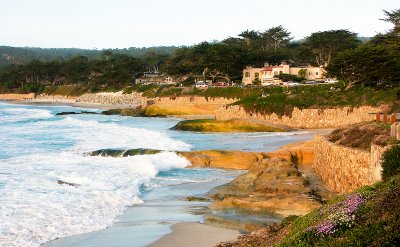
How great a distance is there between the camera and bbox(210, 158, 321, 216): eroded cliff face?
1622 cm

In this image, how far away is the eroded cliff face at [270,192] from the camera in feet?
53.2

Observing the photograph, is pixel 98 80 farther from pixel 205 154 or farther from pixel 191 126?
pixel 205 154

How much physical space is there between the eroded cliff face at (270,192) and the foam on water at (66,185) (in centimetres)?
351

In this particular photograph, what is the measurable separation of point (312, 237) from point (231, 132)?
37.0 metres

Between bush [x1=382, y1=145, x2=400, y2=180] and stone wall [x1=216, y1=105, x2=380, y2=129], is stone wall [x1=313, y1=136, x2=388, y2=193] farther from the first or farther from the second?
stone wall [x1=216, y1=105, x2=380, y2=129]

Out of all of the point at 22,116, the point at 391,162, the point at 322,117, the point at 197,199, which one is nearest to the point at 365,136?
the point at 391,162

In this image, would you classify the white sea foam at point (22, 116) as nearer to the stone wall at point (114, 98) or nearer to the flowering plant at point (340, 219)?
the stone wall at point (114, 98)

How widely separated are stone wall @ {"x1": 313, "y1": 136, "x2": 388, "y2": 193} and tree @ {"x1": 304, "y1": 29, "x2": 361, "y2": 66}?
2735 inches

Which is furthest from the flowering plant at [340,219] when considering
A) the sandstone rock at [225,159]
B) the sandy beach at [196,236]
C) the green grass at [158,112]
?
the green grass at [158,112]

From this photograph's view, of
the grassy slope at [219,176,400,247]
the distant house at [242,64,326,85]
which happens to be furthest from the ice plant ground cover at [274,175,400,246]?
the distant house at [242,64,326,85]

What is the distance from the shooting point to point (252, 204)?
16859 mm

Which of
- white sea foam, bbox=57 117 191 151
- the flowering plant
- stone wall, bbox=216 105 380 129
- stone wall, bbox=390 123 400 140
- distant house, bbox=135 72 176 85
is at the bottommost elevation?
white sea foam, bbox=57 117 191 151

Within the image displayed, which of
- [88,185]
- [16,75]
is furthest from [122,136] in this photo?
[16,75]

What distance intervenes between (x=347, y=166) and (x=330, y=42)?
75986 mm
